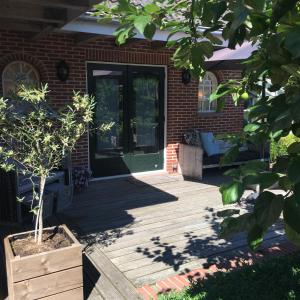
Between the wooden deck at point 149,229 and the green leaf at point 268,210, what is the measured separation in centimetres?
256

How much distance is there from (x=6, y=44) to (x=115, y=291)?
459cm

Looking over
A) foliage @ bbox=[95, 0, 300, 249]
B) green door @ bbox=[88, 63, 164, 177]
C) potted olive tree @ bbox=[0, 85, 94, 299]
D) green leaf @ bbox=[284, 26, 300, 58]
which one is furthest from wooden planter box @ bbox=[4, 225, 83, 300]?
green door @ bbox=[88, 63, 164, 177]

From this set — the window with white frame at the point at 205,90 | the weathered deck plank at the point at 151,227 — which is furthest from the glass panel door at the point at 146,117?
the window with white frame at the point at 205,90

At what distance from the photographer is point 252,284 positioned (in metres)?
3.28

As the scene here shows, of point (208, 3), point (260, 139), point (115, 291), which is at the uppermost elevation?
point (208, 3)

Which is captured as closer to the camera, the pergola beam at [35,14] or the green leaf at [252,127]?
the green leaf at [252,127]

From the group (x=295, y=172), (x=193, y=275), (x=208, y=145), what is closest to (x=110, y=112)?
(x=208, y=145)

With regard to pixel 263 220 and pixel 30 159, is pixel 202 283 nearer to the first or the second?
pixel 30 159

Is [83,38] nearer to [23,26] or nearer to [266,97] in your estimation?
[23,26]

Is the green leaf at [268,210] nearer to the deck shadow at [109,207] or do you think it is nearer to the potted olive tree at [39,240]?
the potted olive tree at [39,240]

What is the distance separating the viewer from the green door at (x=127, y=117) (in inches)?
283

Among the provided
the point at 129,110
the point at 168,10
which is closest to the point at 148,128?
the point at 129,110

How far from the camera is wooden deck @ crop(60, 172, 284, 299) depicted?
150 inches

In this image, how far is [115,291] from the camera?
326 centimetres
